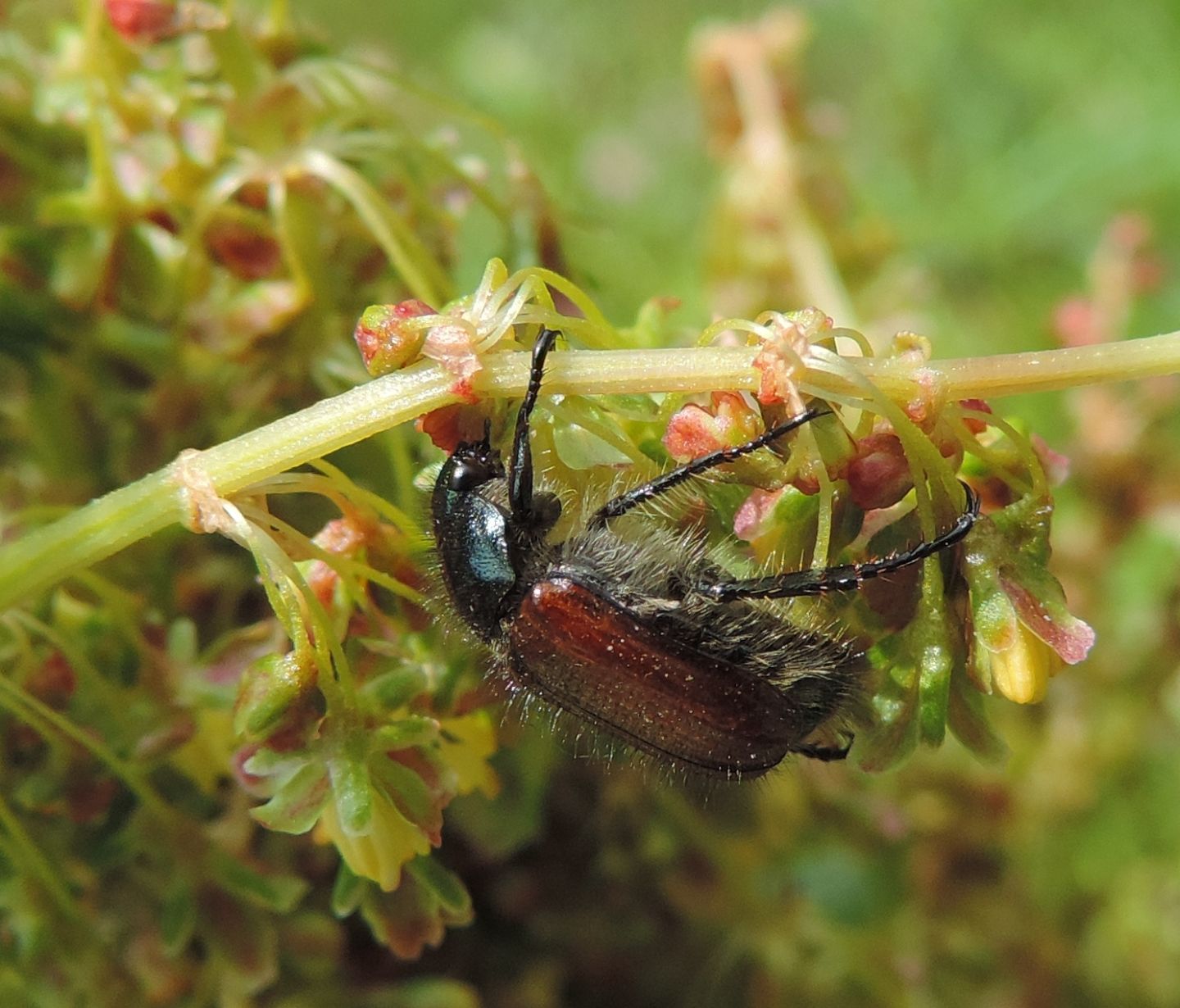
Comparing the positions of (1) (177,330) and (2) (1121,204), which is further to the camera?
(2) (1121,204)

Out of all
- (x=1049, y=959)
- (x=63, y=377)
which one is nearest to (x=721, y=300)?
(x=63, y=377)

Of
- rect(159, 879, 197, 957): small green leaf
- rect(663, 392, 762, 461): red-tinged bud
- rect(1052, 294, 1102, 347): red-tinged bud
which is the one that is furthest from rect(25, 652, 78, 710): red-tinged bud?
rect(1052, 294, 1102, 347): red-tinged bud

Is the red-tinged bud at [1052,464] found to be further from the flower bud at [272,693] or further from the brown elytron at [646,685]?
the flower bud at [272,693]

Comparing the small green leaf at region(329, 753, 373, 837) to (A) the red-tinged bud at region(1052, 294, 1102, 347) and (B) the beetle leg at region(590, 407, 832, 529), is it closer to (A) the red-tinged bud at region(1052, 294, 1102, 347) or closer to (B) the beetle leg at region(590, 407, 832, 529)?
(B) the beetle leg at region(590, 407, 832, 529)

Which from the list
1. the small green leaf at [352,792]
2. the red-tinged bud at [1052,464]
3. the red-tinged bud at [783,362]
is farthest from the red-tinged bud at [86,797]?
the red-tinged bud at [1052,464]

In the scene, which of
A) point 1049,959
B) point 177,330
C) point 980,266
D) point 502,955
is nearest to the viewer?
point 177,330

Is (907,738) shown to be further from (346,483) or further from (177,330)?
(177,330)

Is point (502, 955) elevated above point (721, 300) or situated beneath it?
situated beneath
